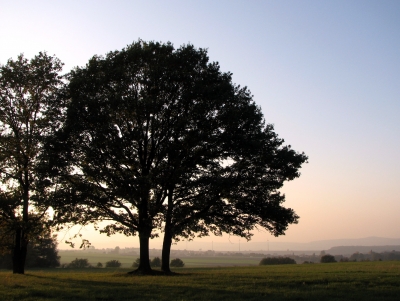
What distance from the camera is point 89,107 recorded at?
28.6 meters

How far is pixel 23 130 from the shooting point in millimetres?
34594

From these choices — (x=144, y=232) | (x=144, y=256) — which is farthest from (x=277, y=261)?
(x=144, y=232)

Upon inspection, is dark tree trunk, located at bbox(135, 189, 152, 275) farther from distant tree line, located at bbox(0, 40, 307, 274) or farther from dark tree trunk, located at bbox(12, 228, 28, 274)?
dark tree trunk, located at bbox(12, 228, 28, 274)

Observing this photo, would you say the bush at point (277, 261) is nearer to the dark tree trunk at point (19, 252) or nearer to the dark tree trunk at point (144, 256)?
the dark tree trunk at point (144, 256)

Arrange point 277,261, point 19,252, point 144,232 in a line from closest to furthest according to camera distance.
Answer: point 144,232 < point 19,252 < point 277,261

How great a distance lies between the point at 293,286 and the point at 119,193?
519 inches

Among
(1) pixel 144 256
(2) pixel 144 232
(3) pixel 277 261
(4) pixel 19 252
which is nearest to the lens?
(2) pixel 144 232

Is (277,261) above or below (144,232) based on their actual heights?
below

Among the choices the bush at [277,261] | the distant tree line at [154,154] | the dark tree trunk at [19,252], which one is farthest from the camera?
the bush at [277,261]

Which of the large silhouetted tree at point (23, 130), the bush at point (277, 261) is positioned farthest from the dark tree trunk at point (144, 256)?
the bush at point (277, 261)

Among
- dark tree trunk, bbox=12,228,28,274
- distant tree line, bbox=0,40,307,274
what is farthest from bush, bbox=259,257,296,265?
dark tree trunk, bbox=12,228,28,274

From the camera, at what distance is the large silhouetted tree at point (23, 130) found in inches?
1245

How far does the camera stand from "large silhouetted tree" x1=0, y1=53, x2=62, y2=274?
3162 centimetres

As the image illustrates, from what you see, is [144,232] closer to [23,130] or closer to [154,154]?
[154,154]
